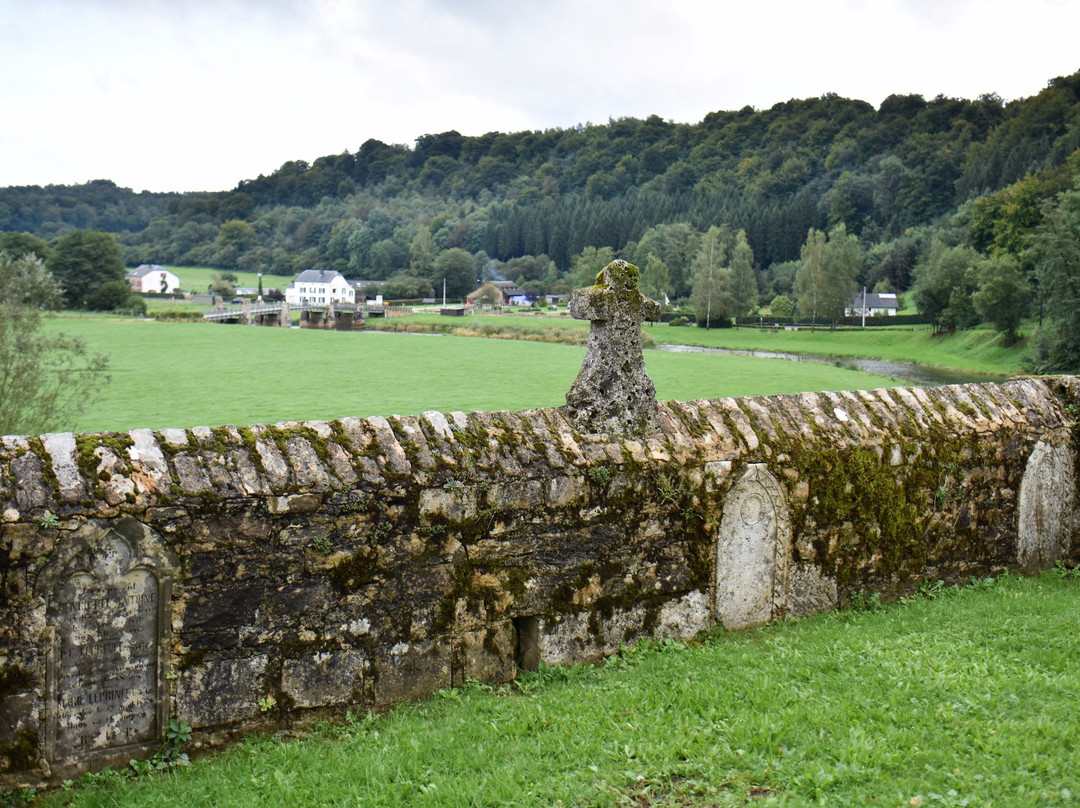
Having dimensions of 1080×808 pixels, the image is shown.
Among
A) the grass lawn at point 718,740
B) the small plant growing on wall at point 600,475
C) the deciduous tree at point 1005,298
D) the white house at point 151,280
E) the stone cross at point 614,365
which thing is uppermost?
the white house at point 151,280

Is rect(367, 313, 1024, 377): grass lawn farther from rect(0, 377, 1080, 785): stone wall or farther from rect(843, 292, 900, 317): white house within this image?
rect(0, 377, 1080, 785): stone wall

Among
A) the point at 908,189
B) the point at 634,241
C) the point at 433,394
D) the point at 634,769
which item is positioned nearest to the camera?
the point at 634,769

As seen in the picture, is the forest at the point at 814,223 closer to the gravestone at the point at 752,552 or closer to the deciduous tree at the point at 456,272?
the deciduous tree at the point at 456,272

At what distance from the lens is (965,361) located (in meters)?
64.5

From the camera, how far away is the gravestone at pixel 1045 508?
969cm

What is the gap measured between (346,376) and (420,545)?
42.5m

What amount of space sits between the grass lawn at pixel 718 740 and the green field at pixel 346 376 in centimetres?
2245

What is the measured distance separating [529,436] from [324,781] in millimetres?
3049

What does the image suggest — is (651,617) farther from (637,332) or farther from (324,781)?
(324,781)

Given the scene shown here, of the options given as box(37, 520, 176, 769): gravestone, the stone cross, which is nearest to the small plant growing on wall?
the stone cross

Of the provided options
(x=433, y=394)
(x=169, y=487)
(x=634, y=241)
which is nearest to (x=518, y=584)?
(x=169, y=487)

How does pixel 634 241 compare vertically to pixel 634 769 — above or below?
above

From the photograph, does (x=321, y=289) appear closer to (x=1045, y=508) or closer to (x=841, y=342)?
(x=841, y=342)

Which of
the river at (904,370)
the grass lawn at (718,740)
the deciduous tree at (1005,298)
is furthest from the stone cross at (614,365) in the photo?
the deciduous tree at (1005,298)
